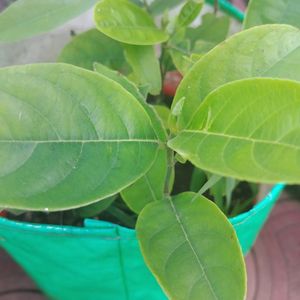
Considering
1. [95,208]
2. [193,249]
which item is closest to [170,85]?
[95,208]

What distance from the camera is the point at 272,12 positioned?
1.41 ft

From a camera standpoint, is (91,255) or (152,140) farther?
(91,255)

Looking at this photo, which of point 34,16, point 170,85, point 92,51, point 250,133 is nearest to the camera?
point 250,133

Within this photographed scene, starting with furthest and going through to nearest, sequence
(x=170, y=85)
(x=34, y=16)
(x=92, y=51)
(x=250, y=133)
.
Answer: (x=170, y=85) < (x=92, y=51) < (x=34, y=16) < (x=250, y=133)

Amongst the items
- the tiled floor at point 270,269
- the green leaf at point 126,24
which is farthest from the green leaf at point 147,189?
the tiled floor at point 270,269

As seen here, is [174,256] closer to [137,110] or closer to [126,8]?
[137,110]

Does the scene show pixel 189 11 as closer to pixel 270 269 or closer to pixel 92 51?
pixel 92 51

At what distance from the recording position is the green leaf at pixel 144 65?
0.47m

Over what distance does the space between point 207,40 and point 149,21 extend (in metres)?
0.09

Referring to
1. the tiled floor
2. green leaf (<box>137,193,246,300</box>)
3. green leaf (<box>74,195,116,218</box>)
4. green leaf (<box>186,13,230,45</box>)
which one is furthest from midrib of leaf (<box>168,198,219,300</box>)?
the tiled floor

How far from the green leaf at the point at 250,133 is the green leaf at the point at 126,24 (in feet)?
0.43

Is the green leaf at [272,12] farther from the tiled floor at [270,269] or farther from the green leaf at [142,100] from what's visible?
the tiled floor at [270,269]

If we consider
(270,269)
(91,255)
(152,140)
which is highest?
(152,140)

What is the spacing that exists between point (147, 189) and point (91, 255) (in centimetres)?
10
